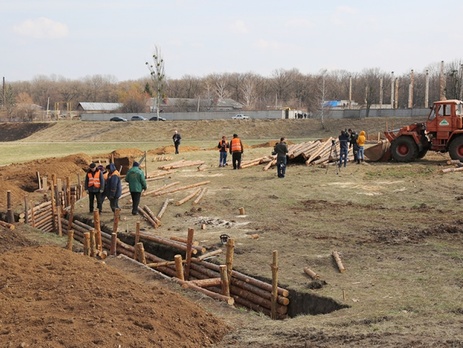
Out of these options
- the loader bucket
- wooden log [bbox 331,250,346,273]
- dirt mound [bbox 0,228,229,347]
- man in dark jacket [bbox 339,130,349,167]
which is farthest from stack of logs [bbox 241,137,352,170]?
dirt mound [bbox 0,228,229,347]

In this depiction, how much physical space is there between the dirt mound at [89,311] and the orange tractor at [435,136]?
741 inches

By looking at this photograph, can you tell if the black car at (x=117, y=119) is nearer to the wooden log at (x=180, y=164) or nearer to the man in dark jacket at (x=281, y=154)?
the wooden log at (x=180, y=164)

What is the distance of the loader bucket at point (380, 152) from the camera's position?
27375mm

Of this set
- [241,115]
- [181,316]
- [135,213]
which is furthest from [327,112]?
[181,316]

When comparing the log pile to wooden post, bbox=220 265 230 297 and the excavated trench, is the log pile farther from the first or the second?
the excavated trench

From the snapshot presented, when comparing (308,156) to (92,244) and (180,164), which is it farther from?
(92,244)

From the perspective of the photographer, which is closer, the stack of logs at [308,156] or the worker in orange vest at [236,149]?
the worker in orange vest at [236,149]

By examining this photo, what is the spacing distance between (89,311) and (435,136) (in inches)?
817

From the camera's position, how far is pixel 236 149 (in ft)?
84.8

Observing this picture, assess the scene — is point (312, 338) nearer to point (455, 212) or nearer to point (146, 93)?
point (455, 212)

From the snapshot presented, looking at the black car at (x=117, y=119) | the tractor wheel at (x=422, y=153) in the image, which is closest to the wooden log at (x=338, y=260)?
the tractor wheel at (x=422, y=153)

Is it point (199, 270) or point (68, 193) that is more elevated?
point (68, 193)

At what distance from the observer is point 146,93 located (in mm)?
117562

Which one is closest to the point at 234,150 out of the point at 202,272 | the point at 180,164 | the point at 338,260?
the point at 180,164
